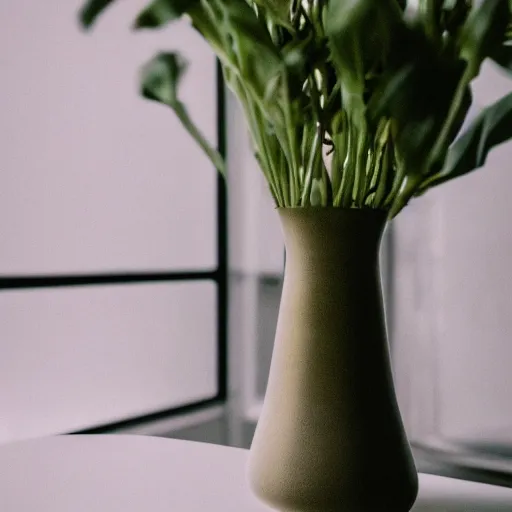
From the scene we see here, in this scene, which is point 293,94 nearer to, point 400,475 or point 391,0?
point 391,0

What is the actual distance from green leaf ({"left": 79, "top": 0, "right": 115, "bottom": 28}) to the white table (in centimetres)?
37

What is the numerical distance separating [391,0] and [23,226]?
→ 64cm

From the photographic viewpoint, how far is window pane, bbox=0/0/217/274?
2.81 feet

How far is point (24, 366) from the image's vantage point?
885 millimetres

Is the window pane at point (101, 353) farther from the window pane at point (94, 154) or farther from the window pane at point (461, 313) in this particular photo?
the window pane at point (461, 313)

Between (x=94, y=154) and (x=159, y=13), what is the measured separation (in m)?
0.59

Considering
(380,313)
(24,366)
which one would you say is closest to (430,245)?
(380,313)

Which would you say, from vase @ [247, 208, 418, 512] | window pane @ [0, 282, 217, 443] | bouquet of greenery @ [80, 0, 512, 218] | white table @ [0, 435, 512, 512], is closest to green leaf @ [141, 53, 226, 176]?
bouquet of greenery @ [80, 0, 512, 218]

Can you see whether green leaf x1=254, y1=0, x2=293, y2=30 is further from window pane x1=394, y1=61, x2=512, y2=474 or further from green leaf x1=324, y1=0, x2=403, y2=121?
window pane x1=394, y1=61, x2=512, y2=474

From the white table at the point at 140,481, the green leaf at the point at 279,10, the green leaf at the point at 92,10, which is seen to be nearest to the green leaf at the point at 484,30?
the green leaf at the point at 279,10

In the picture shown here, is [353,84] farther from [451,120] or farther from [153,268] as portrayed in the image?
[153,268]

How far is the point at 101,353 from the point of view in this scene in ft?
3.25

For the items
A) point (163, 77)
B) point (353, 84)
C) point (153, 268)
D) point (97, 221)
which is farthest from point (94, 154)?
point (353, 84)

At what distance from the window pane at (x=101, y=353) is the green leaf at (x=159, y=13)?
0.57 m
